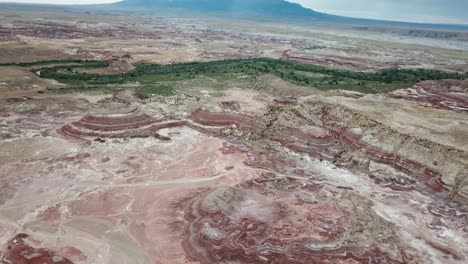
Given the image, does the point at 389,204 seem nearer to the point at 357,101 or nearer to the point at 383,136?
the point at 383,136

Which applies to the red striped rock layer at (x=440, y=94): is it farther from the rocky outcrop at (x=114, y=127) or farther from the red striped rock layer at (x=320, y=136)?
the rocky outcrop at (x=114, y=127)

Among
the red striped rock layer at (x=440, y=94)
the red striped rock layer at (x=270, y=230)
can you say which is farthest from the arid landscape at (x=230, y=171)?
the red striped rock layer at (x=440, y=94)

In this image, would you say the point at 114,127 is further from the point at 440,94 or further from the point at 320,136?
the point at 440,94

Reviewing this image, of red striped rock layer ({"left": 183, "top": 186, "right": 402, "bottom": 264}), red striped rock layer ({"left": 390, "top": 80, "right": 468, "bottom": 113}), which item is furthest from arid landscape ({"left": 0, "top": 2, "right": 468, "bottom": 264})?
red striped rock layer ({"left": 390, "top": 80, "right": 468, "bottom": 113})

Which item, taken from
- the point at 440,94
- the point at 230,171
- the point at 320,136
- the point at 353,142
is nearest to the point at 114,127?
the point at 230,171

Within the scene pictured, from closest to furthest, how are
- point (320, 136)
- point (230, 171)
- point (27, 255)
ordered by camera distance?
point (27, 255) → point (230, 171) → point (320, 136)

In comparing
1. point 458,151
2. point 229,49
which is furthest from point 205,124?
point 229,49

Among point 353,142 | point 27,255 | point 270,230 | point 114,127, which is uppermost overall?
point 353,142
